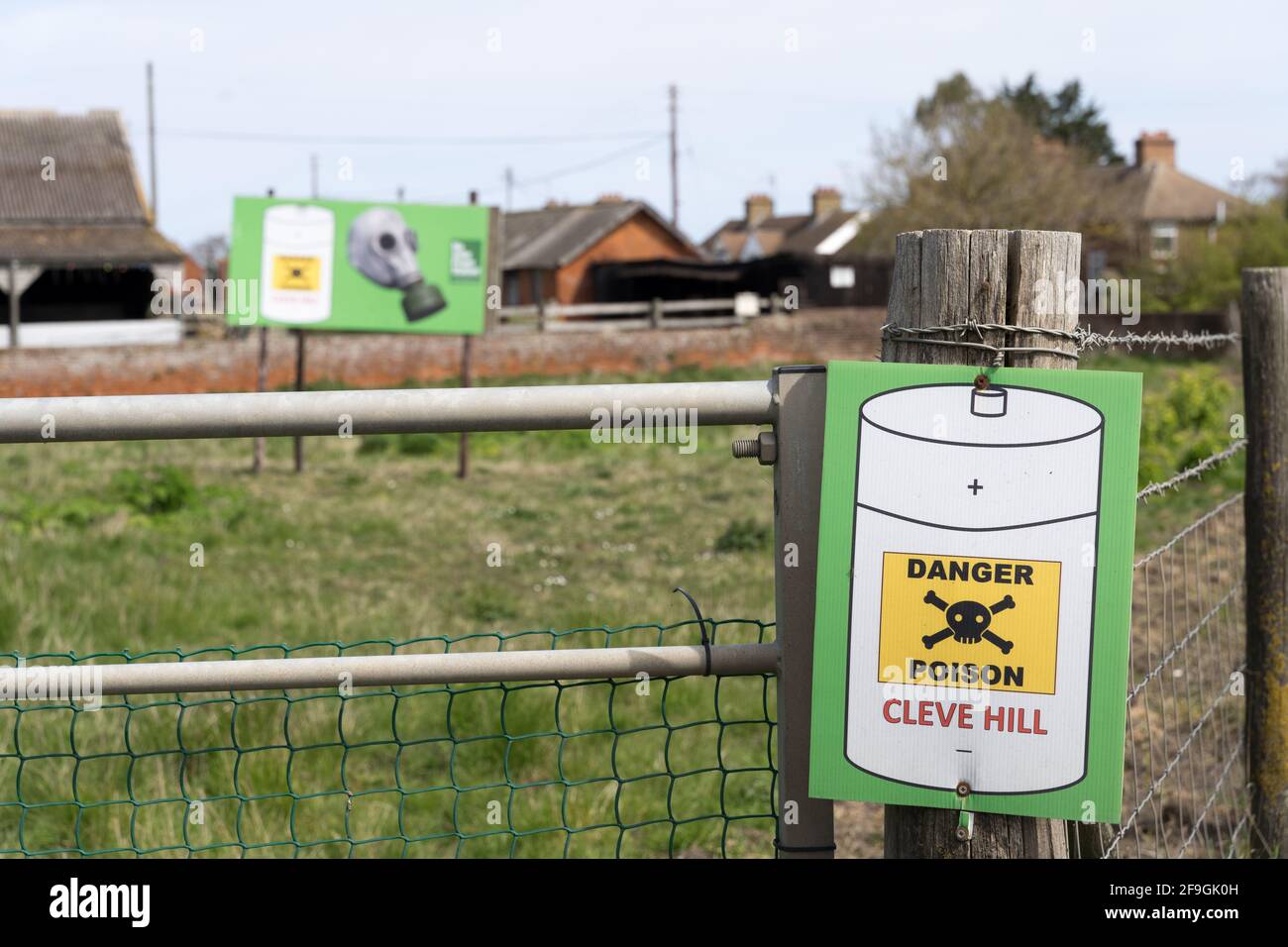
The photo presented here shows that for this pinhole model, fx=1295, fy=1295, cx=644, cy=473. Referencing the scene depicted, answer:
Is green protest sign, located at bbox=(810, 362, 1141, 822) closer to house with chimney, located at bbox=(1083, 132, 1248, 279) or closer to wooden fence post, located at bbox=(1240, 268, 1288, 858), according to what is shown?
wooden fence post, located at bbox=(1240, 268, 1288, 858)

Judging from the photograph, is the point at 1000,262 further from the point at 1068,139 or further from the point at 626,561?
the point at 1068,139

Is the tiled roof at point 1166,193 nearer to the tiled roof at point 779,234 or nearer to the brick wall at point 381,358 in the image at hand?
the tiled roof at point 779,234

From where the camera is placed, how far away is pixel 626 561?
8.80 m

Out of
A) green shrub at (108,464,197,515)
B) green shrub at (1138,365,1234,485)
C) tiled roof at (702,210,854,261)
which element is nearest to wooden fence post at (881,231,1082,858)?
green shrub at (108,464,197,515)

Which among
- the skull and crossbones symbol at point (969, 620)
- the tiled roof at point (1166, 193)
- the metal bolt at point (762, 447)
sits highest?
the tiled roof at point (1166, 193)

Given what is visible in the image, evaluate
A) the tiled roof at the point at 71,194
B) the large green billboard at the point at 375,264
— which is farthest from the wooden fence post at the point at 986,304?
the tiled roof at the point at 71,194

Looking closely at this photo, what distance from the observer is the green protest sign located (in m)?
1.55

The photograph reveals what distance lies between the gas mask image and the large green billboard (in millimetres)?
11

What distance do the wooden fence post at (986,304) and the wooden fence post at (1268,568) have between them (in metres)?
1.65

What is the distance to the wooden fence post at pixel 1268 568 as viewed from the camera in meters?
3.02

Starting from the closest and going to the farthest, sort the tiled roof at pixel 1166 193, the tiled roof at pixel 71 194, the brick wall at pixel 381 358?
the brick wall at pixel 381 358 < the tiled roof at pixel 71 194 < the tiled roof at pixel 1166 193

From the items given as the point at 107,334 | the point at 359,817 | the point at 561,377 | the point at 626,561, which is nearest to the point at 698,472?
the point at 626,561
